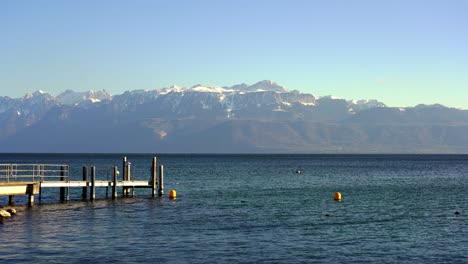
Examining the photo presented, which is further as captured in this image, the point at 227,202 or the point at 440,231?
the point at 227,202

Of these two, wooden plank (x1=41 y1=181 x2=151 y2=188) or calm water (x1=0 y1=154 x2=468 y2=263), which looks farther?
wooden plank (x1=41 y1=181 x2=151 y2=188)

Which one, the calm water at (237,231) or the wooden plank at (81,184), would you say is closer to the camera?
the calm water at (237,231)

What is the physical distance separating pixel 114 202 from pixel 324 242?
31412mm

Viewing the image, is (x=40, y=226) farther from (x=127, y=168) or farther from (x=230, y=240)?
(x=127, y=168)

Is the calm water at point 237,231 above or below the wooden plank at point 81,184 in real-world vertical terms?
below

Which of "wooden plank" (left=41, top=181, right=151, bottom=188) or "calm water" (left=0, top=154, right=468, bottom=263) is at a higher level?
"wooden plank" (left=41, top=181, right=151, bottom=188)

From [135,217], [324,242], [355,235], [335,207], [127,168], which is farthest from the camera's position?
[127,168]

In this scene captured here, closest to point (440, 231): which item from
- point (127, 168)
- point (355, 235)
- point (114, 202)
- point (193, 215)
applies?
point (355, 235)

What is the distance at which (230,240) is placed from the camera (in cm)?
4581

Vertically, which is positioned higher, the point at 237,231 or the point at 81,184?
the point at 81,184

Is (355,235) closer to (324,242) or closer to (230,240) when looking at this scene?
(324,242)

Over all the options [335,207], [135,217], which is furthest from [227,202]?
[135,217]

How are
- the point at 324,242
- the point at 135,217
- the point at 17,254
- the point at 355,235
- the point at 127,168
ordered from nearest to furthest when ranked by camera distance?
the point at 17,254
the point at 324,242
the point at 355,235
the point at 135,217
the point at 127,168

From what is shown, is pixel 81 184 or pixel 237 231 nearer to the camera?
pixel 237 231
